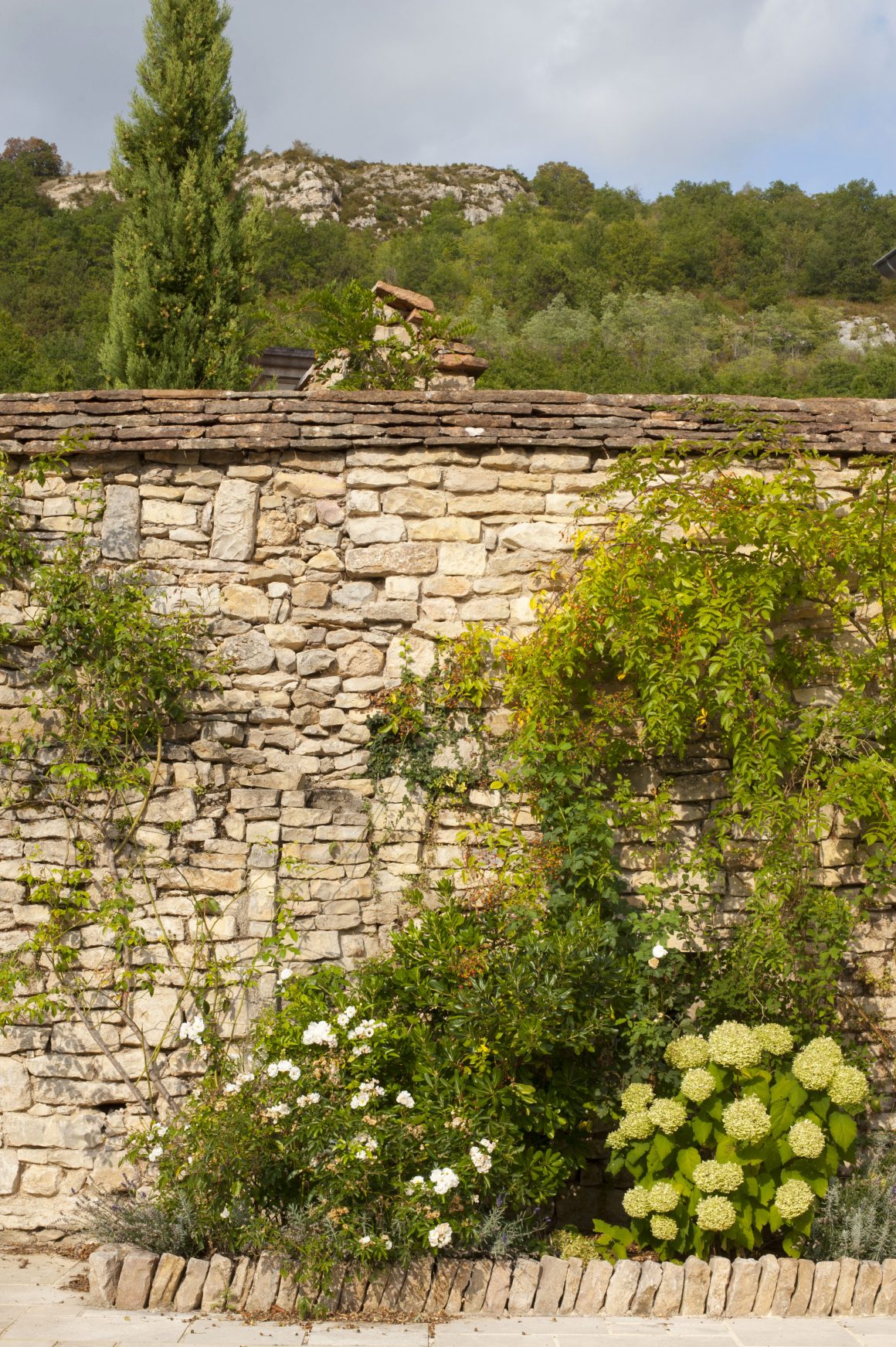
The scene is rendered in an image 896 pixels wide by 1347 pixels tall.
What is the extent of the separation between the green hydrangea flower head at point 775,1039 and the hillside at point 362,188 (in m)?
38.0

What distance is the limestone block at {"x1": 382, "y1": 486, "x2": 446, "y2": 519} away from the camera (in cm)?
499

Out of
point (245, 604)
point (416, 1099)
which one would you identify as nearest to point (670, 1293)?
point (416, 1099)

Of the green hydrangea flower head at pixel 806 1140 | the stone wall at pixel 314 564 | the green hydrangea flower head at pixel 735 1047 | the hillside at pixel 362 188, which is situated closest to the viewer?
the green hydrangea flower head at pixel 806 1140

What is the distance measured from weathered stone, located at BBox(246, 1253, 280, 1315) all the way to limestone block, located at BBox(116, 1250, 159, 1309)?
35 cm

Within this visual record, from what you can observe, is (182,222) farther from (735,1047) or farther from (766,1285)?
(766,1285)

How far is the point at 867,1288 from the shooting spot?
12.0 ft

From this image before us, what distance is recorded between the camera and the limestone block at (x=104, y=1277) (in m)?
3.61

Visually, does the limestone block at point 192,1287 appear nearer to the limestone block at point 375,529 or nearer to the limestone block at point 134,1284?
the limestone block at point 134,1284

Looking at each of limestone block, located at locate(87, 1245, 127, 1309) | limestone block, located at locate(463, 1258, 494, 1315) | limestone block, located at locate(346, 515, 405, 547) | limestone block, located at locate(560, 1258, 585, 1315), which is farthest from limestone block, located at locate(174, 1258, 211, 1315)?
limestone block, located at locate(346, 515, 405, 547)

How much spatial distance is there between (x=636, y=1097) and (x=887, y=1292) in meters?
1.02

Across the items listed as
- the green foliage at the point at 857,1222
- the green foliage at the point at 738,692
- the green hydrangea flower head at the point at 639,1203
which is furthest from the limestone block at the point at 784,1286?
the green foliage at the point at 738,692

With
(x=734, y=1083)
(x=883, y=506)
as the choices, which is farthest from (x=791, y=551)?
(x=734, y=1083)

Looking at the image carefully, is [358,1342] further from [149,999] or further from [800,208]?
[800,208]

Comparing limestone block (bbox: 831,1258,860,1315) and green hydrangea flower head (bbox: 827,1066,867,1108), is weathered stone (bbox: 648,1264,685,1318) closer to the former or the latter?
limestone block (bbox: 831,1258,860,1315)
